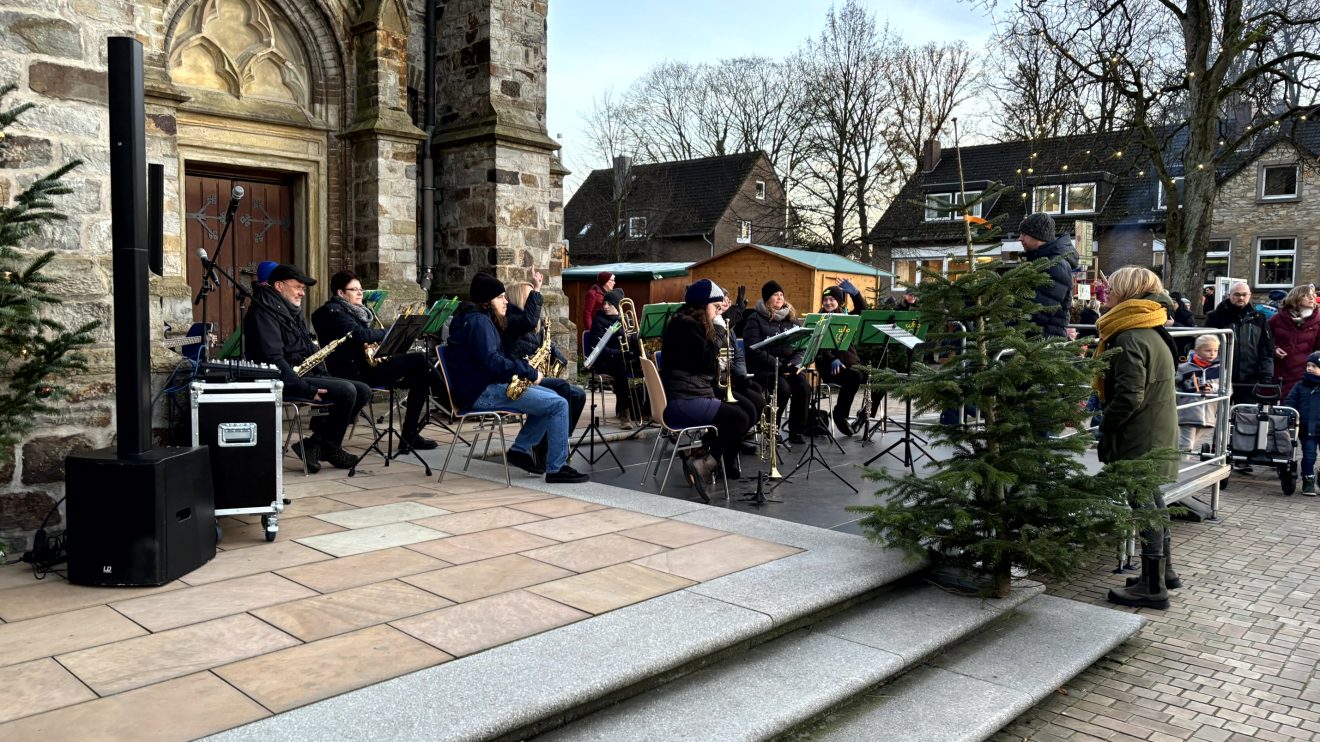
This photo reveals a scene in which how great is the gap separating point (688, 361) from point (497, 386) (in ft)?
4.58

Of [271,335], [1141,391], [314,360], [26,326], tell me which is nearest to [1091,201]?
[1141,391]

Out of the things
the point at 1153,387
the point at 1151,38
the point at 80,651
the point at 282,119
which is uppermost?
the point at 1151,38

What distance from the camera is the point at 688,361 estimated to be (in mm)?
6680

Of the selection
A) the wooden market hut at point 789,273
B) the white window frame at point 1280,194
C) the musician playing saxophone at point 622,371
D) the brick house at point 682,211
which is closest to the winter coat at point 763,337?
the musician playing saxophone at point 622,371

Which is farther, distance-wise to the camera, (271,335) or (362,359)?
(362,359)

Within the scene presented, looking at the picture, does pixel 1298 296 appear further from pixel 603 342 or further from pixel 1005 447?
pixel 603 342

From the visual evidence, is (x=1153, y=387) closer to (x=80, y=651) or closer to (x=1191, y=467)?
Answer: (x=1191, y=467)

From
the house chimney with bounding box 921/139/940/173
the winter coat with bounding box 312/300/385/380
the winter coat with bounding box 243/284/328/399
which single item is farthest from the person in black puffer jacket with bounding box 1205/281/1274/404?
the house chimney with bounding box 921/139/940/173

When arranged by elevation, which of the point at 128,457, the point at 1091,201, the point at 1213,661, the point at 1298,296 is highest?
the point at 1091,201

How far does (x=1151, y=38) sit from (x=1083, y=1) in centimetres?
231

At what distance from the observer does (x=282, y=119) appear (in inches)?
428

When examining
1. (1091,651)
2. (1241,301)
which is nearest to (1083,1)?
(1241,301)

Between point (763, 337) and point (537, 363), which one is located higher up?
point (763, 337)

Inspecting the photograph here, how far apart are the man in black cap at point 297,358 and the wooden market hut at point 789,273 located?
15.7 m
